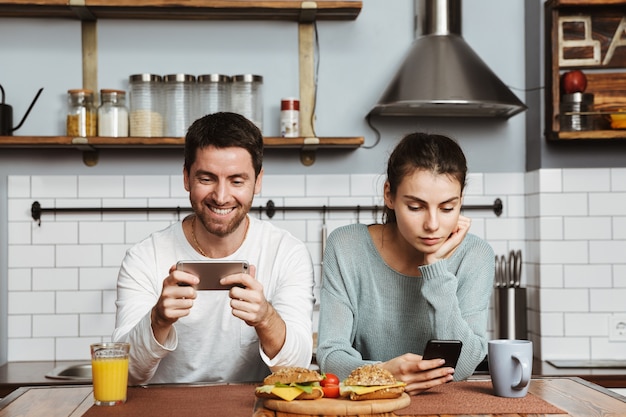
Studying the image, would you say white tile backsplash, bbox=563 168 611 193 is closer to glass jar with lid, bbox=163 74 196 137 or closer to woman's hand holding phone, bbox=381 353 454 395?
glass jar with lid, bbox=163 74 196 137

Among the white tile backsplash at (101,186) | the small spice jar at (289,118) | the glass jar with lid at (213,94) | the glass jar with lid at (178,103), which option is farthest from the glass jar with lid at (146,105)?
the small spice jar at (289,118)

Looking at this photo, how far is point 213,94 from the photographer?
11.3ft

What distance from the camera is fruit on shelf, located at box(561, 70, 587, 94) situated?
3414mm

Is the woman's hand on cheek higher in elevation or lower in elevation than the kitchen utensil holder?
higher

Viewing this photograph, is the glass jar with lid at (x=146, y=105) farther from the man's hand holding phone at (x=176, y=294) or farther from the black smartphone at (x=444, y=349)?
the black smartphone at (x=444, y=349)

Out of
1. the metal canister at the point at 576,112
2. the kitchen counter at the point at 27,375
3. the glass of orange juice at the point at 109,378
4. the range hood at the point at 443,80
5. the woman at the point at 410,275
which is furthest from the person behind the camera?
the metal canister at the point at 576,112

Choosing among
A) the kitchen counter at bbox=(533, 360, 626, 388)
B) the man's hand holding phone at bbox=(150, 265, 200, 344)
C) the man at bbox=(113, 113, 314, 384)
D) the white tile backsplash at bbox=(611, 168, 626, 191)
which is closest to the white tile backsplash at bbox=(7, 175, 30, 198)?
the man at bbox=(113, 113, 314, 384)

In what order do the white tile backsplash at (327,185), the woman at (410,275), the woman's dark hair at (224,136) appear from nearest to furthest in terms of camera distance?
the woman at (410,275)
the woman's dark hair at (224,136)
the white tile backsplash at (327,185)

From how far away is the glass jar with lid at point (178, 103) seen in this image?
135 inches

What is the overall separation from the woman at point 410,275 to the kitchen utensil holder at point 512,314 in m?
1.32

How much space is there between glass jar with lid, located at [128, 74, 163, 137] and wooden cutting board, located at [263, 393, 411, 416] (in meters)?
2.05

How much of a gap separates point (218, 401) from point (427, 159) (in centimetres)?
79

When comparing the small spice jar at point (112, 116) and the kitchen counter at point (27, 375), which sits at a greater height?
the small spice jar at point (112, 116)

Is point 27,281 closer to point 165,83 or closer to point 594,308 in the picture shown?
point 165,83
